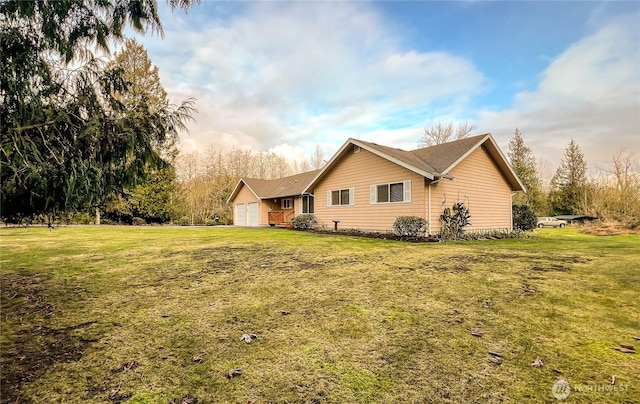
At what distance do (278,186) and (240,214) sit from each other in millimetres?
5038

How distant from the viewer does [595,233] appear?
17.7 metres

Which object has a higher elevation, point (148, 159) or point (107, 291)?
point (148, 159)

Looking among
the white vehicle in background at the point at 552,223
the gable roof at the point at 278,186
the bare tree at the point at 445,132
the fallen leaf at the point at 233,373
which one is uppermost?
the bare tree at the point at 445,132

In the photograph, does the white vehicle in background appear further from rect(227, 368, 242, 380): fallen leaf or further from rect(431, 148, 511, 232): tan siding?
rect(227, 368, 242, 380): fallen leaf

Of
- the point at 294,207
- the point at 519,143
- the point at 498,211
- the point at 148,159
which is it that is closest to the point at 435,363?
the point at 148,159

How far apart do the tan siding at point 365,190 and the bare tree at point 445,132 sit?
2033 centimetres

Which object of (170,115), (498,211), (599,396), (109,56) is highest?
(109,56)

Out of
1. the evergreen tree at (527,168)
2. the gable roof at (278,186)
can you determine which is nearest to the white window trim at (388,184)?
the gable roof at (278,186)

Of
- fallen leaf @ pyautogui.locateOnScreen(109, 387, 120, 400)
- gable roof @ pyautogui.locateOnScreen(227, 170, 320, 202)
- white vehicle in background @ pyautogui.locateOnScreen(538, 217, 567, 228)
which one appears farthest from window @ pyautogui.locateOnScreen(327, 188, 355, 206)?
white vehicle in background @ pyautogui.locateOnScreen(538, 217, 567, 228)

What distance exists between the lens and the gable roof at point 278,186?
912 inches

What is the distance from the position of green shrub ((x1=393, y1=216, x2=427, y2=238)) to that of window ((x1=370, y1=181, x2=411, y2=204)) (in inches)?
41.4

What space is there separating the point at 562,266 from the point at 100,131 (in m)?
8.76

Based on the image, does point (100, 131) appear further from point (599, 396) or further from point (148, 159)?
point (599, 396)

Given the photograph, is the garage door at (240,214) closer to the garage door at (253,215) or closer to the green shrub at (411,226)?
the garage door at (253,215)
